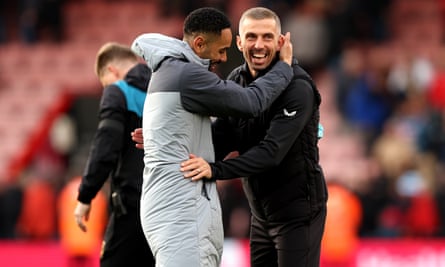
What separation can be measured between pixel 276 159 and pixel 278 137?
4.7 inches

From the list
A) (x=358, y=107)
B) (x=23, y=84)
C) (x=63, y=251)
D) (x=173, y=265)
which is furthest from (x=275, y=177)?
(x=23, y=84)

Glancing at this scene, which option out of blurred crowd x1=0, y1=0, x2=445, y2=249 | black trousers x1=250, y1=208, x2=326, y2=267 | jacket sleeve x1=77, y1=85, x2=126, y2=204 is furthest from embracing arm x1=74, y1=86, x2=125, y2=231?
blurred crowd x1=0, y1=0, x2=445, y2=249

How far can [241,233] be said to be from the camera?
46.1 ft

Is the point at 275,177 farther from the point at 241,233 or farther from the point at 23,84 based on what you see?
the point at 23,84

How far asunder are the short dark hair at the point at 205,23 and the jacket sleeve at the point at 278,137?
21.3 inches

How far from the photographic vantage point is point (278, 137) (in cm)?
665

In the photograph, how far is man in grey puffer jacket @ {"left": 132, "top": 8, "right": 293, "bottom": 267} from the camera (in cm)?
641

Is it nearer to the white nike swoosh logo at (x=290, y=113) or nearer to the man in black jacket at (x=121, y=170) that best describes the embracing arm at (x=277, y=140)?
the white nike swoosh logo at (x=290, y=113)

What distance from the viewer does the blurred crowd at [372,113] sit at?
14.1 meters

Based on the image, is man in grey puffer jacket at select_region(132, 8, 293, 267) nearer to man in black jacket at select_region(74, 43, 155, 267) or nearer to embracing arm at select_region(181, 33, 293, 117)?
embracing arm at select_region(181, 33, 293, 117)

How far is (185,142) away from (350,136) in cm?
983

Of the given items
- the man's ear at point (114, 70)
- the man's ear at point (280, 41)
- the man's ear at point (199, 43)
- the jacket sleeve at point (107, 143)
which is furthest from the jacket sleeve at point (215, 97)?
the man's ear at point (114, 70)

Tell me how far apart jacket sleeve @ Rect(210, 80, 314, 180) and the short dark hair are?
0.54 meters

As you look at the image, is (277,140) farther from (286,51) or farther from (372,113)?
(372,113)
